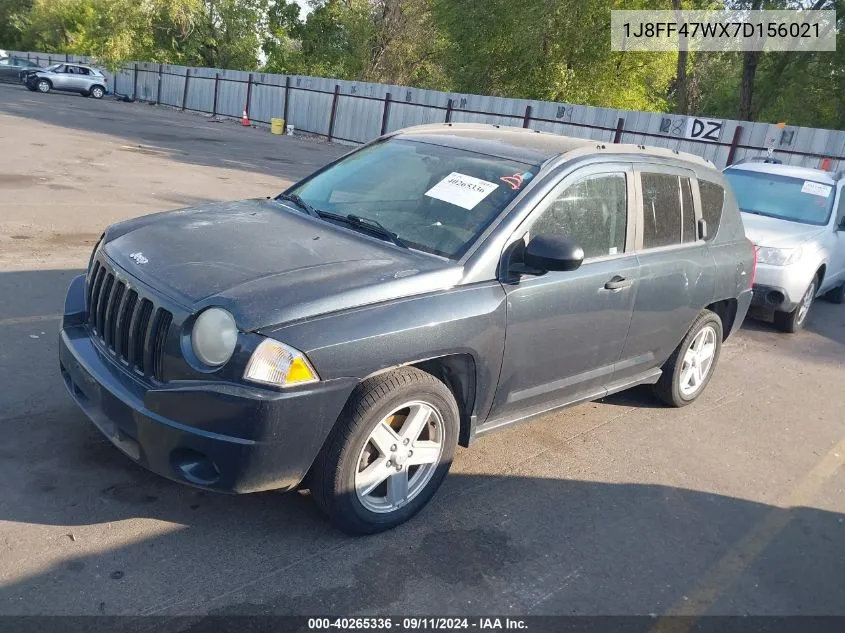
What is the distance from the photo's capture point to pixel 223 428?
2.90 metres

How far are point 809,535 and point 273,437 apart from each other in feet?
9.83

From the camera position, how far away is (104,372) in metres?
3.29

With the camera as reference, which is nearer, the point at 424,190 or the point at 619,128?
the point at 424,190

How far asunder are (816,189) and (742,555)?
21.2 ft

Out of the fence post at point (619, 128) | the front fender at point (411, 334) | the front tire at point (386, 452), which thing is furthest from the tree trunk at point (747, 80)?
the front tire at point (386, 452)

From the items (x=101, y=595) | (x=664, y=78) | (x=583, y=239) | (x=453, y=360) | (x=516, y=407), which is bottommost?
(x=101, y=595)

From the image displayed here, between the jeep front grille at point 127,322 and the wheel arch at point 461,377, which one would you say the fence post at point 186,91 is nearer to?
the jeep front grille at point 127,322

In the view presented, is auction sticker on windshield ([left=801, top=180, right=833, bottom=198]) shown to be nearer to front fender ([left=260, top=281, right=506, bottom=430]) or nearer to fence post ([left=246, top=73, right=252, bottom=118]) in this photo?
front fender ([left=260, top=281, right=506, bottom=430])

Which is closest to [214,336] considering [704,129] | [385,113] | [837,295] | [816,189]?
[816,189]

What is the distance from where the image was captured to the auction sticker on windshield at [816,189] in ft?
Result: 28.6

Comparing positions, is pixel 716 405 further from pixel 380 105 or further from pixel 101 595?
pixel 380 105

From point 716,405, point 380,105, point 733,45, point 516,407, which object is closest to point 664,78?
point 733,45

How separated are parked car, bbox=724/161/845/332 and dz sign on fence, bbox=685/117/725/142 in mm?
9476

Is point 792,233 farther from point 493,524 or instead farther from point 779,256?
point 493,524
